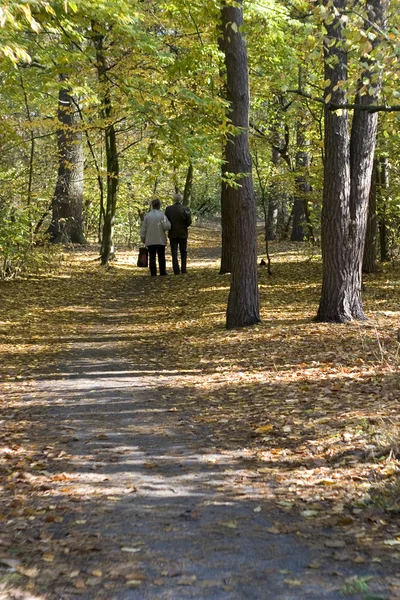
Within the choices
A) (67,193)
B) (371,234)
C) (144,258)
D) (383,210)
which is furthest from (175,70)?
(67,193)

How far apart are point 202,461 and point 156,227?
42.4ft

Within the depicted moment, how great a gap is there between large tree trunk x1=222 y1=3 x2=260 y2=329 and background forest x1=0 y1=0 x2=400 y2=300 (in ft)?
0.61

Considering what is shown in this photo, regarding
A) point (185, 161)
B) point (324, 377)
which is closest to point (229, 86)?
point (185, 161)

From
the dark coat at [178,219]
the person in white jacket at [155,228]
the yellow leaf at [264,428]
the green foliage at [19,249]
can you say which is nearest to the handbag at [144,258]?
the person in white jacket at [155,228]

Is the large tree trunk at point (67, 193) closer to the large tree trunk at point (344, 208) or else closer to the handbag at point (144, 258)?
the handbag at point (144, 258)

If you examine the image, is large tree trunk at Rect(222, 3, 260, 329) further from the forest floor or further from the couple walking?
the couple walking

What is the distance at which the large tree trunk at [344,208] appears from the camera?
1045 cm

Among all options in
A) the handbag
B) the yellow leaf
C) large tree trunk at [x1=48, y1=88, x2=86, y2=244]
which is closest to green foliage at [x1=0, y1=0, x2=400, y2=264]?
large tree trunk at [x1=48, y1=88, x2=86, y2=244]

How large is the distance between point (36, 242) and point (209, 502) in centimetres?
1499

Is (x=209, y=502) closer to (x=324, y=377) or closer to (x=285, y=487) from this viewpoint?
(x=285, y=487)

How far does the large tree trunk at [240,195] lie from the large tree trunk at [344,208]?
3.90 feet

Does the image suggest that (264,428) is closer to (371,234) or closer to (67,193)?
(371,234)

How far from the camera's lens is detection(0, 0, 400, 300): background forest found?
22.4 feet

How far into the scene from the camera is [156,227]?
18078 mm
